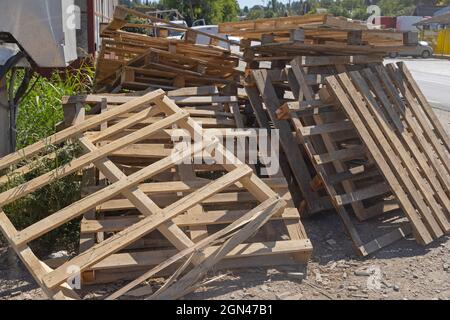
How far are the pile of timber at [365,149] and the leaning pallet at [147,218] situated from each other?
853 mm

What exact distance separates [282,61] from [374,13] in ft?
20.2

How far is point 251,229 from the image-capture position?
10.6 feet

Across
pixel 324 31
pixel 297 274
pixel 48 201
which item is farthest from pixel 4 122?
pixel 324 31

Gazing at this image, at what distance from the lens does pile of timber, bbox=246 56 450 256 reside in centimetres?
403

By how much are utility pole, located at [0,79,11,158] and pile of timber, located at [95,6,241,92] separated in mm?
1605

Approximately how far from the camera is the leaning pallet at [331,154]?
13.2 feet

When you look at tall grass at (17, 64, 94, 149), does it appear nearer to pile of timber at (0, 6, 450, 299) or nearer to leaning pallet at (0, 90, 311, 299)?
pile of timber at (0, 6, 450, 299)

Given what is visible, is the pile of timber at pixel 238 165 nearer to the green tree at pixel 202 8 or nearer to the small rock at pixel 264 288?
the small rock at pixel 264 288

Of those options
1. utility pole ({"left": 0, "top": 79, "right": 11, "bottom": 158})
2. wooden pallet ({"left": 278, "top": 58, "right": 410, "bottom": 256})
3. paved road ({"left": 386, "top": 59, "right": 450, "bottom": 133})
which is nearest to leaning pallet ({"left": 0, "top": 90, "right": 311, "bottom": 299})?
utility pole ({"left": 0, "top": 79, "right": 11, "bottom": 158})

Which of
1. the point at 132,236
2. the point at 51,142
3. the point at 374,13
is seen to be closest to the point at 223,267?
the point at 132,236

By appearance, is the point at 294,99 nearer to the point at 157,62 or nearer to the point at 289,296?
the point at 157,62

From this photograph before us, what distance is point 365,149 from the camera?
4.11m

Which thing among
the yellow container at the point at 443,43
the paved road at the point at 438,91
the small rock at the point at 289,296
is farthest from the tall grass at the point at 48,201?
the yellow container at the point at 443,43

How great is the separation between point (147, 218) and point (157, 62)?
3025mm
